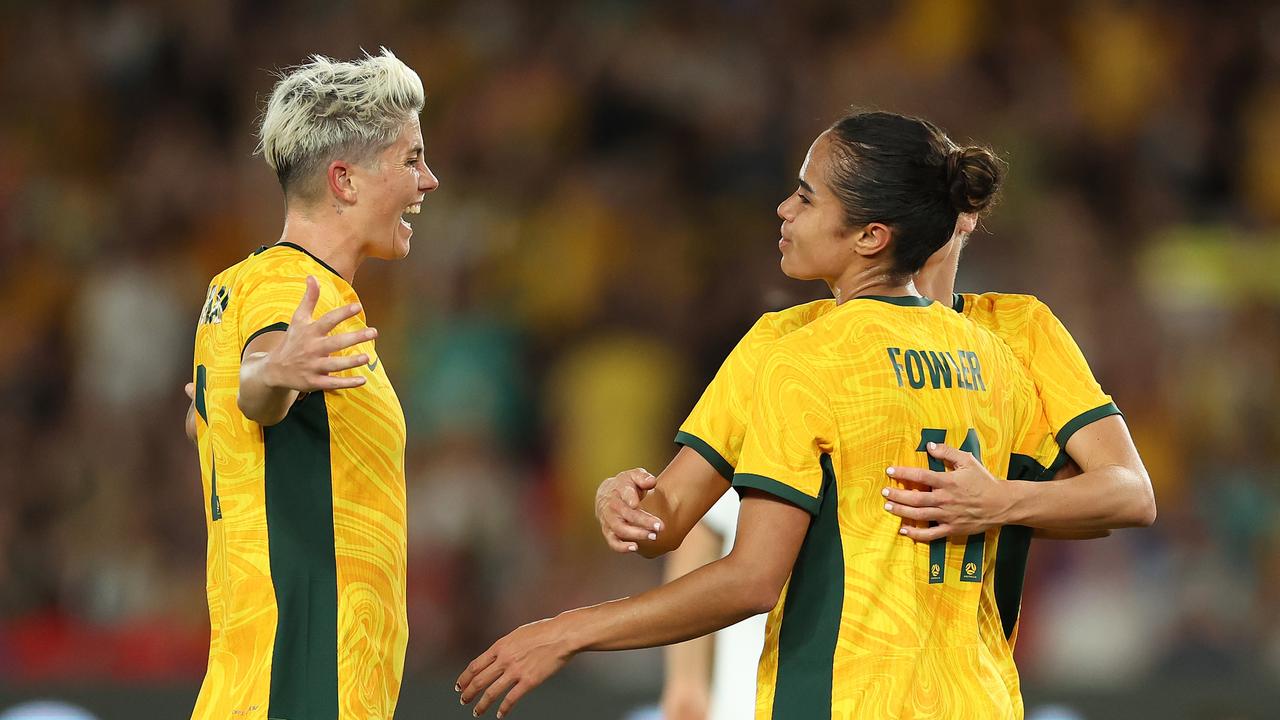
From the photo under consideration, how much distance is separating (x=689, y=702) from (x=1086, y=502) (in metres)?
1.37

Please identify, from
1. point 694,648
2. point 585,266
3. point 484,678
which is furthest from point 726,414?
point 585,266

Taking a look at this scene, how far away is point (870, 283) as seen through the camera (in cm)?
293

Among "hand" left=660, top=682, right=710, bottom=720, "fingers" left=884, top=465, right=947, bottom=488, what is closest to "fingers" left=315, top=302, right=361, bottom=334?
"fingers" left=884, top=465, right=947, bottom=488

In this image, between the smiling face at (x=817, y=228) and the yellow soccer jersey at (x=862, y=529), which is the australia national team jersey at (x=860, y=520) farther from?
the smiling face at (x=817, y=228)

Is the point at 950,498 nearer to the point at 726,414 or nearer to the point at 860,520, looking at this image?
the point at 860,520

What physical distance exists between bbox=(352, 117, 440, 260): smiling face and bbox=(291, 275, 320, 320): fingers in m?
0.42

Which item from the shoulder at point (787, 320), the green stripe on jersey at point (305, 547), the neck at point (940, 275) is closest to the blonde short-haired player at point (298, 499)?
the green stripe on jersey at point (305, 547)

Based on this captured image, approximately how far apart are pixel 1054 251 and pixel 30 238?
5.07 m

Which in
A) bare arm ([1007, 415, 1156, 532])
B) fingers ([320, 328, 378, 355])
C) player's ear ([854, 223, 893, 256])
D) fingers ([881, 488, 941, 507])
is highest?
player's ear ([854, 223, 893, 256])

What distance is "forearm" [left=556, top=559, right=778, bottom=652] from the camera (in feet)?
8.82

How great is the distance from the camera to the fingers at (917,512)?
2.71 m

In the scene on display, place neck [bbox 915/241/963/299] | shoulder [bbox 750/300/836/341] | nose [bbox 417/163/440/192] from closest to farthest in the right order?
1. shoulder [bbox 750/300/836/341]
2. neck [bbox 915/241/963/299]
3. nose [bbox 417/163/440/192]

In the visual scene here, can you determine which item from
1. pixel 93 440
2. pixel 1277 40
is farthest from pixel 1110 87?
pixel 93 440

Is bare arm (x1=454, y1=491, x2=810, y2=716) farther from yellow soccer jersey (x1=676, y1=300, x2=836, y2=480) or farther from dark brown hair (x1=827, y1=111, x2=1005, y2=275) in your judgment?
dark brown hair (x1=827, y1=111, x2=1005, y2=275)
